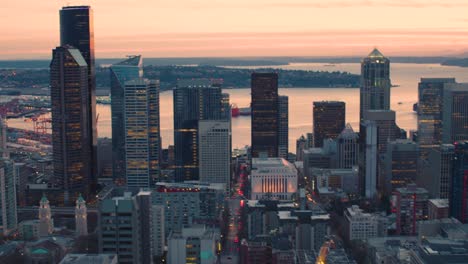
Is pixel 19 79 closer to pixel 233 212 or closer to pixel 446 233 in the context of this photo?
pixel 233 212

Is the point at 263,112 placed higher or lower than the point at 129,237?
higher

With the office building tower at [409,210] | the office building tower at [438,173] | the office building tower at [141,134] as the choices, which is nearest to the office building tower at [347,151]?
the office building tower at [438,173]

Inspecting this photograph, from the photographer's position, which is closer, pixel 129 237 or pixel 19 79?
pixel 129 237

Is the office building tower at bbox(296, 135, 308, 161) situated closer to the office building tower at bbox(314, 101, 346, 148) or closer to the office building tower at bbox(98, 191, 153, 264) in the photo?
the office building tower at bbox(314, 101, 346, 148)

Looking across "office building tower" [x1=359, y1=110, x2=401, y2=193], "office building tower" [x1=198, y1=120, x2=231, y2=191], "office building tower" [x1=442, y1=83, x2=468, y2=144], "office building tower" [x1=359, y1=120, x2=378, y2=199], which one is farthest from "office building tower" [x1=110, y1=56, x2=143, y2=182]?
"office building tower" [x1=442, y1=83, x2=468, y2=144]

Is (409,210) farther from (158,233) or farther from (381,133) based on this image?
(381,133)

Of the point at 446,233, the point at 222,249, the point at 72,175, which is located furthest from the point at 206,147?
the point at 446,233

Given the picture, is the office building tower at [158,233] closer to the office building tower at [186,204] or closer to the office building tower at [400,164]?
the office building tower at [186,204]
